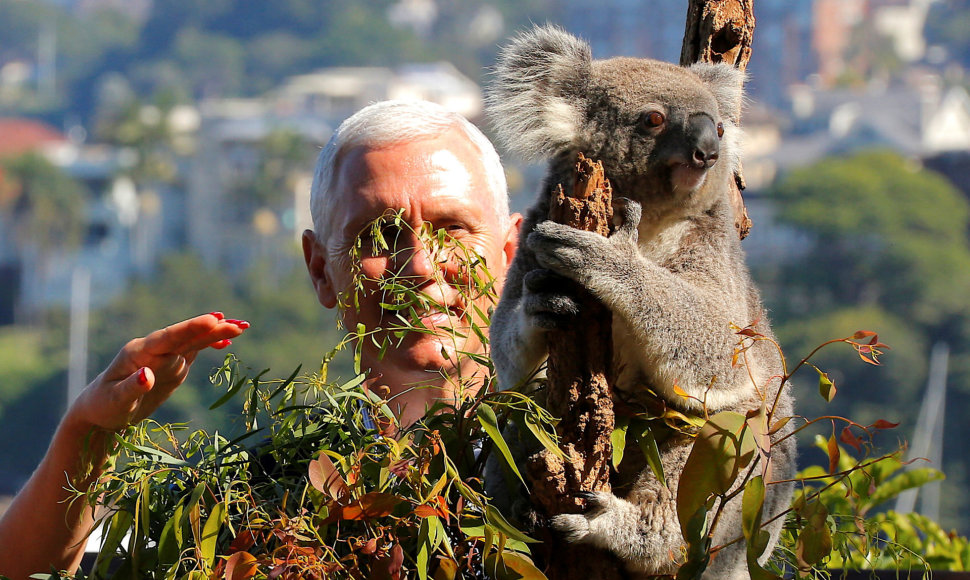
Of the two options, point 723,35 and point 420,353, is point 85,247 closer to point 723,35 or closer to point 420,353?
point 420,353

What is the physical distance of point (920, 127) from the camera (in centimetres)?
9719

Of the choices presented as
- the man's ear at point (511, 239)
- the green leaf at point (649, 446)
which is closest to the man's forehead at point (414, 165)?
the man's ear at point (511, 239)

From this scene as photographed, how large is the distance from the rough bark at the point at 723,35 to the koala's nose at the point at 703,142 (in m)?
0.42

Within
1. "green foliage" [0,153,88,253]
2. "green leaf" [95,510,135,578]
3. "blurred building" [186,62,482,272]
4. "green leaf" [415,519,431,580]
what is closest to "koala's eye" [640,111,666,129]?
"green leaf" [415,519,431,580]

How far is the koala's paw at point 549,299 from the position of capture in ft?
6.79

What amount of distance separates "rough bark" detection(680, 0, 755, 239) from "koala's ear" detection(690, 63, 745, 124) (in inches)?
4.2

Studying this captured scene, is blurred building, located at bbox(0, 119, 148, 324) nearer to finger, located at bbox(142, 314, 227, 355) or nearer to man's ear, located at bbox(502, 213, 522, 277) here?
man's ear, located at bbox(502, 213, 522, 277)

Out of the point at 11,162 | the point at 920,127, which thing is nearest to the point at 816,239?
the point at 920,127

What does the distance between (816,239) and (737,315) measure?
7497 cm

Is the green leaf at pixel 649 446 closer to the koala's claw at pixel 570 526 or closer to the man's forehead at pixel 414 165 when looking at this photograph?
the koala's claw at pixel 570 526

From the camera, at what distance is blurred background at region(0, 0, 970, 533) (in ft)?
215

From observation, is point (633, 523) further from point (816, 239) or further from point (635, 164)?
point (816, 239)

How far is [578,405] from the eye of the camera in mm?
1957

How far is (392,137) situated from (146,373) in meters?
1.11
